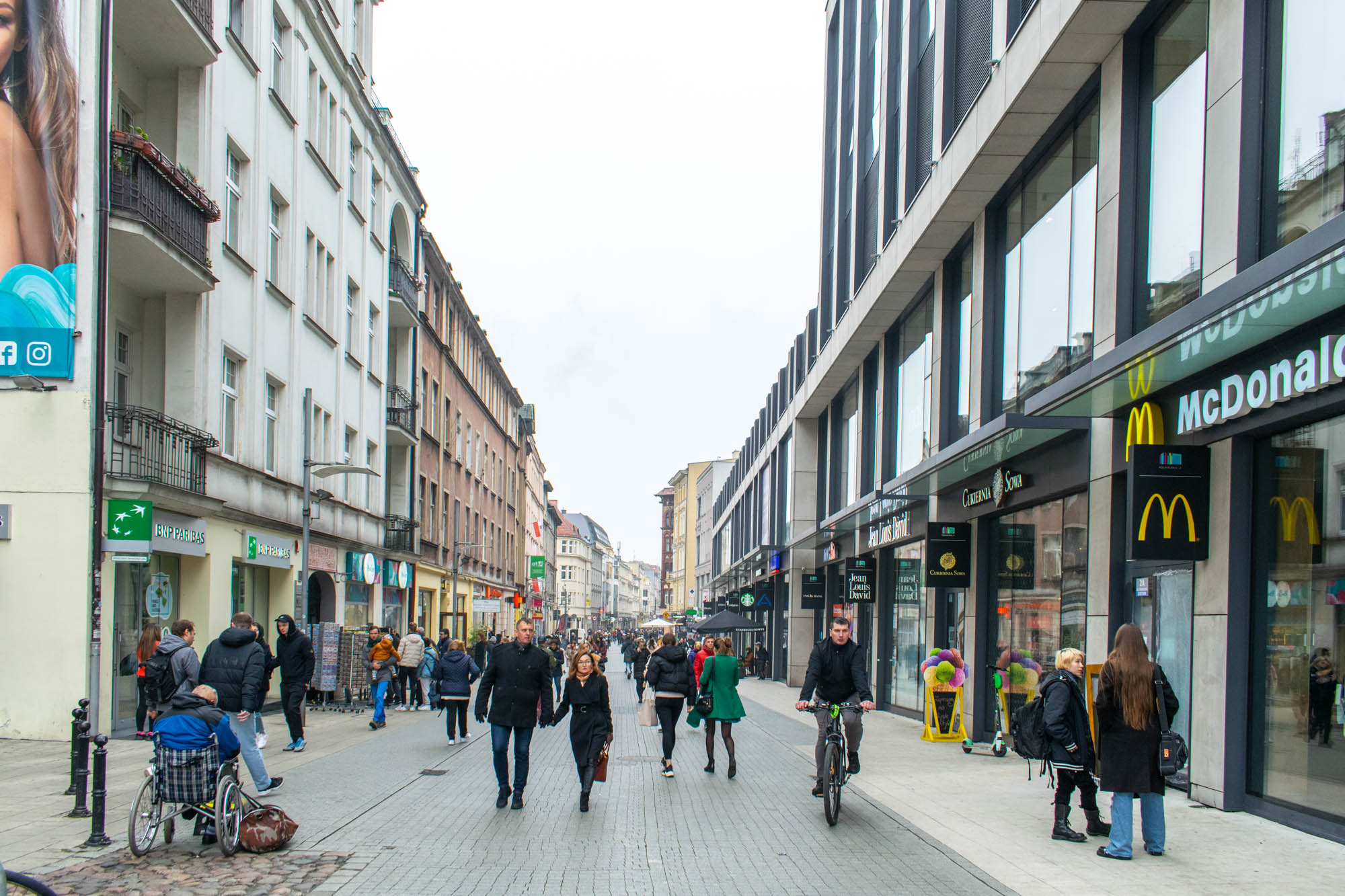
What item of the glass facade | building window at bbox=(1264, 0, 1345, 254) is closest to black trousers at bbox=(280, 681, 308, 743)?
the glass facade

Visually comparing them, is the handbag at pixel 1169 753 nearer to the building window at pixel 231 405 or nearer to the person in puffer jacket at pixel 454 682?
the person in puffer jacket at pixel 454 682

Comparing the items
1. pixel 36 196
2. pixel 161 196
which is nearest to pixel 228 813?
pixel 36 196

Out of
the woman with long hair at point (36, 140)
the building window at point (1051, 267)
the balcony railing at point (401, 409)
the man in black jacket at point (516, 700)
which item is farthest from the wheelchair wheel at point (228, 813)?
the balcony railing at point (401, 409)

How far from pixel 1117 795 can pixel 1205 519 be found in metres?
3.33

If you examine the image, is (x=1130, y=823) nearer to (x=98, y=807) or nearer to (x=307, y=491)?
(x=98, y=807)

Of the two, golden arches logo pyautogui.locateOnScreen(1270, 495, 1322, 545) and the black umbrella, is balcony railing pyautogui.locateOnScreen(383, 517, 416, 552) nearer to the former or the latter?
the black umbrella

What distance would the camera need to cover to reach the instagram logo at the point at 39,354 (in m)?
15.9

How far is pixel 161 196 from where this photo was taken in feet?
57.3

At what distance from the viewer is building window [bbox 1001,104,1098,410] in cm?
1453

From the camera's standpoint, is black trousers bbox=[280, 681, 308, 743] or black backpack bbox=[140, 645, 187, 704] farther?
black trousers bbox=[280, 681, 308, 743]

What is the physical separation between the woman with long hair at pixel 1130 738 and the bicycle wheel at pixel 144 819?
6.67 m

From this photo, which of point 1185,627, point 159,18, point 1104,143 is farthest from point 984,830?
point 159,18

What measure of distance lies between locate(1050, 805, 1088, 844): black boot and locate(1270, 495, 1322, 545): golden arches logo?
2916mm

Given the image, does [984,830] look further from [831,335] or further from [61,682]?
[831,335]
